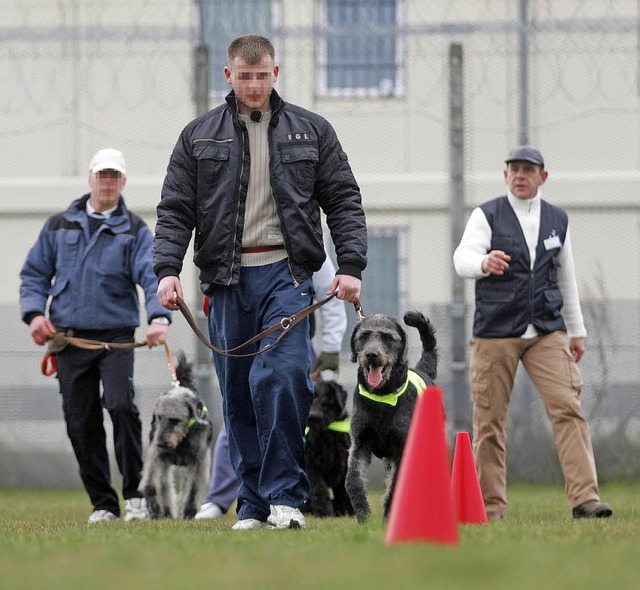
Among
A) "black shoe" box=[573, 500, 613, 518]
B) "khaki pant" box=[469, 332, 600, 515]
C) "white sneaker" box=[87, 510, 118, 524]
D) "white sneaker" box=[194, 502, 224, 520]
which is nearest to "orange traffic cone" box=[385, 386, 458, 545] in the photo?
"black shoe" box=[573, 500, 613, 518]

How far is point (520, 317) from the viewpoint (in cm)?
736

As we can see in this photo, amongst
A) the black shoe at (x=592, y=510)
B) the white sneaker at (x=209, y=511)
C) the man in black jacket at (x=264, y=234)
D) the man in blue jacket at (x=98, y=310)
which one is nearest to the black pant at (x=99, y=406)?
the man in blue jacket at (x=98, y=310)

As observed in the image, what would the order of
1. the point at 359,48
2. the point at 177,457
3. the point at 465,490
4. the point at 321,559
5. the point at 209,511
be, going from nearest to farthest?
the point at 321,559 → the point at 465,490 → the point at 209,511 → the point at 177,457 → the point at 359,48

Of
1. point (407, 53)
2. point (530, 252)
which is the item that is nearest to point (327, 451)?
point (530, 252)

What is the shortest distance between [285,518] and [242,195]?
1.44 m

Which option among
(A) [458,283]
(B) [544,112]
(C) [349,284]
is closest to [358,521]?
(C) [349,284]

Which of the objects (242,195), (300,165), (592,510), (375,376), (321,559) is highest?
(300,165)

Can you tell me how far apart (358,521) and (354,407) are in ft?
1.77

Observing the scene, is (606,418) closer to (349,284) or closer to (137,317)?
(137,317)

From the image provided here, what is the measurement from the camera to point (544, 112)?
→ 11570 mm

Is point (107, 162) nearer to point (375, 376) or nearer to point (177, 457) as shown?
point (177, 457)

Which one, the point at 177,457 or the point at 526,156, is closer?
the point at 526,156

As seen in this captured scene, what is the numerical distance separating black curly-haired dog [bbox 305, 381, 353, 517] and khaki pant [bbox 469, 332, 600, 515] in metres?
0.93

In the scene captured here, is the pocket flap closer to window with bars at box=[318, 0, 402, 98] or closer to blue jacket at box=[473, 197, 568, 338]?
blue jacket at box=[473, 197, 568, 338]
